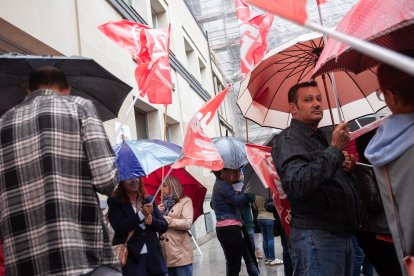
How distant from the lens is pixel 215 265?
8.52 meters

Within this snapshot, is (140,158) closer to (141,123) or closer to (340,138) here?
(340,138)

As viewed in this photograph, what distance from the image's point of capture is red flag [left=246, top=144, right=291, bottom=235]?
3.45 meters

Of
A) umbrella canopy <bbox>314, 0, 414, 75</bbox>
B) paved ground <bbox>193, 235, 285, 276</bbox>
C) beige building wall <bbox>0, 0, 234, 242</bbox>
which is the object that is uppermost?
beige building wall <bbox>0, 0, 234, 242</bbox>

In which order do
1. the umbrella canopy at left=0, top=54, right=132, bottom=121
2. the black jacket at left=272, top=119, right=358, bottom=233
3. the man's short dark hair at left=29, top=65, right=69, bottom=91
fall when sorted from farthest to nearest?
the umbrella canopy at left=0, top=54, right=132, bottom=121
the black jacket at left=272, top=119, right=358, bottom=233
the man's short dark hair at left=29, top=65, right=69, bottom=91

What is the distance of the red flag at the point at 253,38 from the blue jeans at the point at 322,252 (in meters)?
2.68

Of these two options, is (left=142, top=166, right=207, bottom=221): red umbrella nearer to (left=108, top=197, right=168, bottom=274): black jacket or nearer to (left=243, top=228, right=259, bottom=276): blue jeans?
(left=243, top=228, right=259, bottom=276): blue jeans

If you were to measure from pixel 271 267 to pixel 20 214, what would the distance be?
662 cm

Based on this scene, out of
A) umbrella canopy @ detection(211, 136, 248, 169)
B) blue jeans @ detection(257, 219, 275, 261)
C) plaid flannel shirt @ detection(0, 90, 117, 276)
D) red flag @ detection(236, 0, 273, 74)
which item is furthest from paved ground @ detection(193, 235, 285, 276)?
plaid flannel shirt @ detection(0, 90, 117, 276)

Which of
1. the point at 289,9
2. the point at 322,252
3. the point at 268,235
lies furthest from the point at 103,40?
the point at 289,9

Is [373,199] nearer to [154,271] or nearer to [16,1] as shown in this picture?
[154,271]

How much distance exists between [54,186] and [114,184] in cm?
29

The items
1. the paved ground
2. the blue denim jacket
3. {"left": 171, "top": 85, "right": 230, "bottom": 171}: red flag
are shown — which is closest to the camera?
{"left": 171, "top": 85, "right": 230, "bottom": 171}: red flag

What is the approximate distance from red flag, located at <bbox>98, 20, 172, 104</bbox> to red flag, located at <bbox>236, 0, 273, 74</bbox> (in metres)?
1.02

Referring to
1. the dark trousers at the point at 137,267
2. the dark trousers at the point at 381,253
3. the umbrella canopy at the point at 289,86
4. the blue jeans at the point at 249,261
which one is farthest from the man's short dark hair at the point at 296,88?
the blue jeans at the point at 249,261
